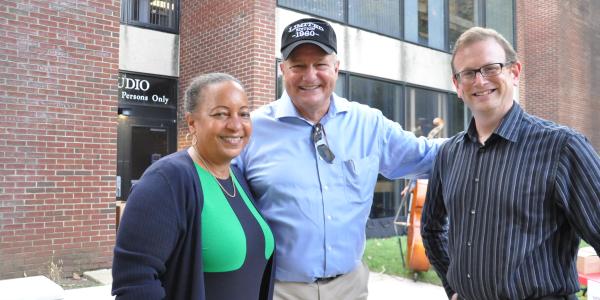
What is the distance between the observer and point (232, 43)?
29.3 feet

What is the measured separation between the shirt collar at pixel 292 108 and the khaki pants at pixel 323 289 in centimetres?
81

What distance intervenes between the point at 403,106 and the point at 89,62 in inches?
260

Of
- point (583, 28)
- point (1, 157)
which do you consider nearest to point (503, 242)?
point (1, 157)

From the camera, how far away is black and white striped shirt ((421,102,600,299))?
194cm

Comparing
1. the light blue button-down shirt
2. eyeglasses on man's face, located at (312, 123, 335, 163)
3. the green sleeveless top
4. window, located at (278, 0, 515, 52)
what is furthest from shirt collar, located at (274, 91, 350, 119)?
window, located at (278, 0, 515, 52)

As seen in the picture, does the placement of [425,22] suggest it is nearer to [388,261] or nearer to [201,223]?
[388,261]

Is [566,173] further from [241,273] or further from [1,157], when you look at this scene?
[1,157]

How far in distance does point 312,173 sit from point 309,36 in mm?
646

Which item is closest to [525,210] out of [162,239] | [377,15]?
[162,239]

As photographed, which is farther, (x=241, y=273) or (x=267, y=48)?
(x=267, y=48)

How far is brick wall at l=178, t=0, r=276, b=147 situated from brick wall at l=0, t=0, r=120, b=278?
2.45m

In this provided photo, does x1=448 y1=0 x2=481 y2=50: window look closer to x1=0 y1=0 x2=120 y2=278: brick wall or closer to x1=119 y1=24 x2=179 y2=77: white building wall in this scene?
x1=119 y1=24 x2=179 y2=77: white building wall

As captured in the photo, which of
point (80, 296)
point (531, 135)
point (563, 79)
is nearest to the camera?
point (531, 135)

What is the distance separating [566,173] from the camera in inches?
76.9
